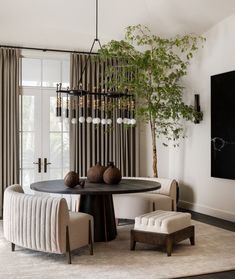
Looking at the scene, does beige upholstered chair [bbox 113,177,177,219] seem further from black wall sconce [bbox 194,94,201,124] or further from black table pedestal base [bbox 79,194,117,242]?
black wall sconce [bbox 194,94,201,124]

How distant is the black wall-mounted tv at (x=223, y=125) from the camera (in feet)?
21.7

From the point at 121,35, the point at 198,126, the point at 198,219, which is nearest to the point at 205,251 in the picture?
the point at 198,219

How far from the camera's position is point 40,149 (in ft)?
26.0

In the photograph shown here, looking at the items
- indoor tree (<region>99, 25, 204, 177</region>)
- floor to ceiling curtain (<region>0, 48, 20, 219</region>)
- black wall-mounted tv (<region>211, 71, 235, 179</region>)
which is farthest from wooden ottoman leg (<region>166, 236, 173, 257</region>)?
floor to ceiling curtain (<region>0, 48, 20, 219</region>)

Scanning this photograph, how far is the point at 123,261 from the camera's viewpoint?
15.1 feet

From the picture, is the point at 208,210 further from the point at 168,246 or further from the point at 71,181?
the point at 71,181

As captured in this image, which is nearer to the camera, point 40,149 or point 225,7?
point 225,7

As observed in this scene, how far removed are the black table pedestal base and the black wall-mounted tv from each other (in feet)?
7.23

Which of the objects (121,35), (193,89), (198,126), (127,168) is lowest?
(127,168)

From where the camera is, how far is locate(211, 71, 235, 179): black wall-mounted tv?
6.62m

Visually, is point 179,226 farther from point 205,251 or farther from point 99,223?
point 99,223

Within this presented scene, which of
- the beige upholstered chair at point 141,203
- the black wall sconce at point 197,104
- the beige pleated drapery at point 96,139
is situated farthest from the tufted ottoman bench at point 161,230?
the beige pleated drapery at point 96,139

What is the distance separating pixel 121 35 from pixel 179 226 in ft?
13.6

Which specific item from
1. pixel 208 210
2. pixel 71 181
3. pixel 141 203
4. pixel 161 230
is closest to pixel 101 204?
pixel 71 181
